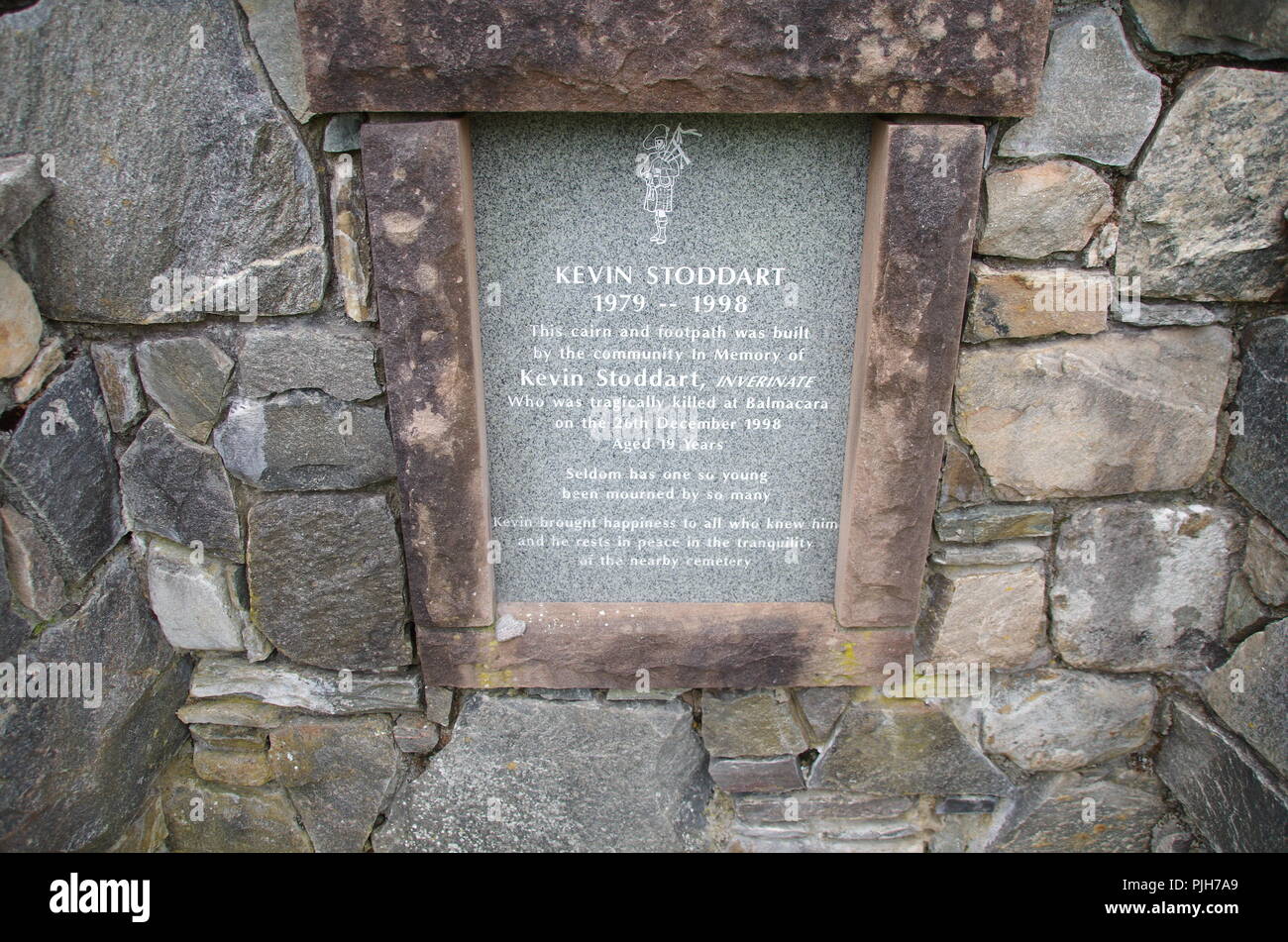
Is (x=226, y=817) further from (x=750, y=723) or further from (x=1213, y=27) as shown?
(x=1213, y=27)

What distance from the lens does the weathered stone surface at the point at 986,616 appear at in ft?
6.90

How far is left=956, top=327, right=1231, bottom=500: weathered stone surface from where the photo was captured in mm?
1950

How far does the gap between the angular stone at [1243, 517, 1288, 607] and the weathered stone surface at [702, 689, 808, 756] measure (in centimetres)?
121

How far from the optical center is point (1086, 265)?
1897 mm

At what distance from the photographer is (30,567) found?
1882 mm

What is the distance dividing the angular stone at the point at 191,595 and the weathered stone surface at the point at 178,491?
0.05 metres

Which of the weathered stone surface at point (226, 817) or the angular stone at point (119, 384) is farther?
the weathered stone surface at point (226, 817)

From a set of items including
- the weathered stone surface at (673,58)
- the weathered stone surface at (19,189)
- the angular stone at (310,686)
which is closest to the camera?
the weathered stone surface at (673,58)

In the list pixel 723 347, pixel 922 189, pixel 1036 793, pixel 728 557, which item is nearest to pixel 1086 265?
pixel 922 189

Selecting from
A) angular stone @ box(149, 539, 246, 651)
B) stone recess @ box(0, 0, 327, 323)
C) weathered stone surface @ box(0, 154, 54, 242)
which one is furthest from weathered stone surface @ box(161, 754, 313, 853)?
weathered stone surface @ box(0, 154, 54, 242)

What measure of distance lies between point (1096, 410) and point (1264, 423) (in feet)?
1.26

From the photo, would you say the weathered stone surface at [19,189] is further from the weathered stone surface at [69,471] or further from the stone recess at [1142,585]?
the stone recess at [1142,585]

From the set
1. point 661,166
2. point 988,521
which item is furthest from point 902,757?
point 661,166

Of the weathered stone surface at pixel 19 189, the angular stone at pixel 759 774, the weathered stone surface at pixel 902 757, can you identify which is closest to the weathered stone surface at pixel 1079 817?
the weathered stone surface at pixel 902 757
